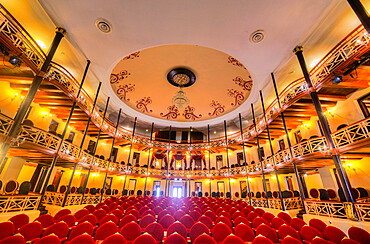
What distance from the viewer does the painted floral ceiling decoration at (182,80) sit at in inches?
467

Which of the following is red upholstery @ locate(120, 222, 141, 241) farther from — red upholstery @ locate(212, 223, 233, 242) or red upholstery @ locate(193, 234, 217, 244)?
red upholstery @ locate(212, 223, 233, 242)

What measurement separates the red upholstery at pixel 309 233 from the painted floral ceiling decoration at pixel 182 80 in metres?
10.7

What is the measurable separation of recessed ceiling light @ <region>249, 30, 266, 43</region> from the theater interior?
105 mm

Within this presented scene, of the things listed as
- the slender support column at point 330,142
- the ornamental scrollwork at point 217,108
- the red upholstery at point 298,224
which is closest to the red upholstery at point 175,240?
the red upholstery at point 298,224

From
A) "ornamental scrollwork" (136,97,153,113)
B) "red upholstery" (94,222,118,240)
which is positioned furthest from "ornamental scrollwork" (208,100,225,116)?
"red upholstery" (94,222,118,240)

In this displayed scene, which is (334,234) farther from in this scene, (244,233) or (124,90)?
(124,90)

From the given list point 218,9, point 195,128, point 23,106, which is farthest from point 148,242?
point 195,128

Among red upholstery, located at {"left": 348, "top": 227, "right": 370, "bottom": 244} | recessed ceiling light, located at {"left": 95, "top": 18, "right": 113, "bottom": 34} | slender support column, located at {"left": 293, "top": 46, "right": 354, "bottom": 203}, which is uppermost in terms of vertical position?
recessed ceiling light, located at {"left": 95, "top": 18, "right": 113, "bottom": 34}

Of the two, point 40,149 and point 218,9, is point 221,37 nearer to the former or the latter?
point 218,9

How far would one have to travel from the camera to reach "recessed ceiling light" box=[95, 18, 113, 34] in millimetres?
8188

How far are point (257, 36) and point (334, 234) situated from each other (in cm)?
899

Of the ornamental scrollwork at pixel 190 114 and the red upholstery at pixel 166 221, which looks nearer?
the red upholstery at pixel 166 221

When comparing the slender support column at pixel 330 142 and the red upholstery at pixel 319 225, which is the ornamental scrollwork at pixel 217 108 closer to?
the slender support column at pixel 330 142

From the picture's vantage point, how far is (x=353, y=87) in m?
8.34
